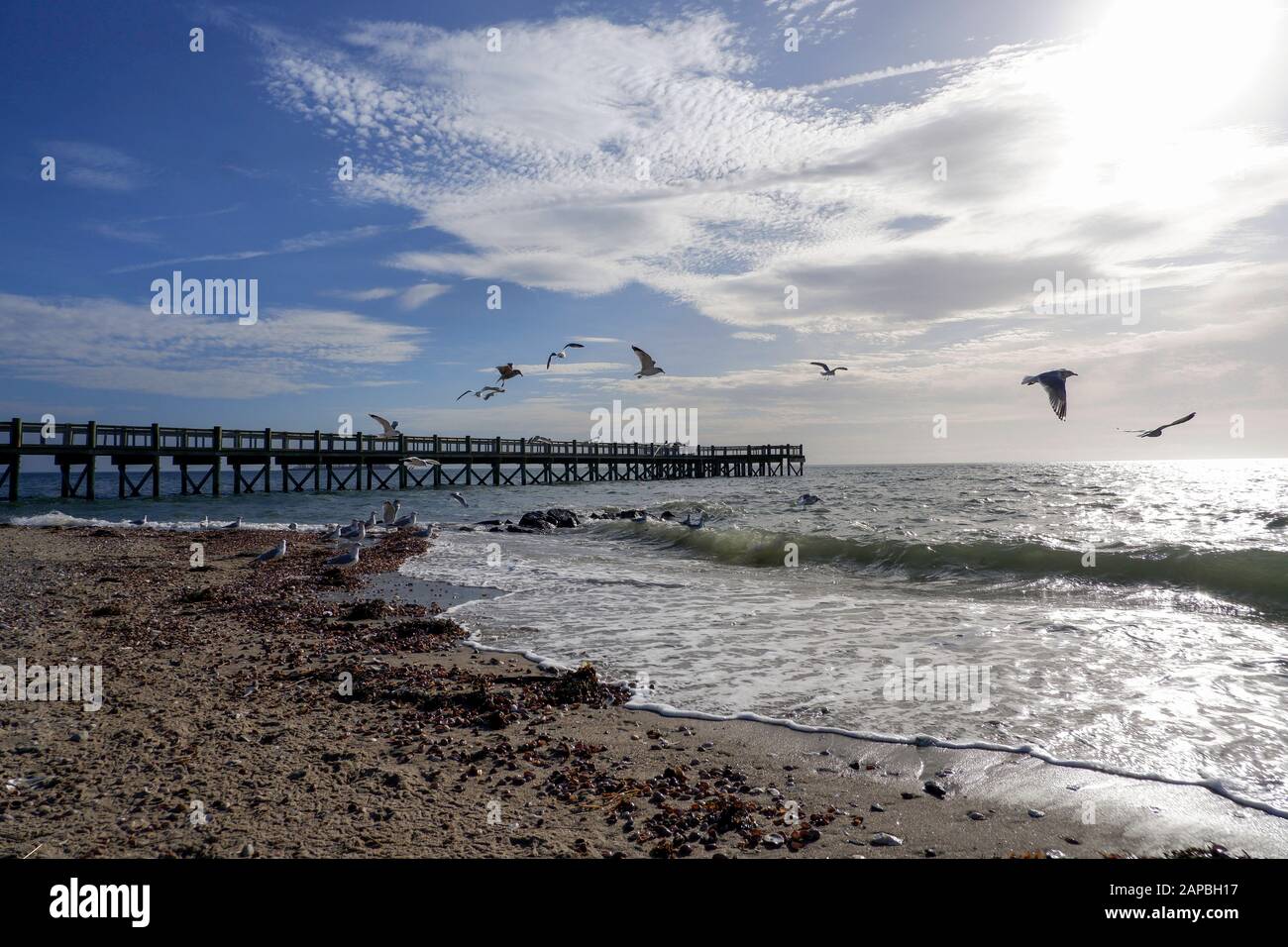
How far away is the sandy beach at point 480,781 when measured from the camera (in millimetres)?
3484

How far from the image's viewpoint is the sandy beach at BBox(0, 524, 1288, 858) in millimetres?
3484

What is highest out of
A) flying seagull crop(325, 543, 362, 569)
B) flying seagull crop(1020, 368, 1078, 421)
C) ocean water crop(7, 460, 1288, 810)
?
flying seagull crop(1020, 368, 1078, 421)

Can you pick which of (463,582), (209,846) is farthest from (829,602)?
(209,846)

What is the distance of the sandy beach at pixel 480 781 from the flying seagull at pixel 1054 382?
804 centimetres

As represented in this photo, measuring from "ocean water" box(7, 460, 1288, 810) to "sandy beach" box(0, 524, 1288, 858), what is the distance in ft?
1.92

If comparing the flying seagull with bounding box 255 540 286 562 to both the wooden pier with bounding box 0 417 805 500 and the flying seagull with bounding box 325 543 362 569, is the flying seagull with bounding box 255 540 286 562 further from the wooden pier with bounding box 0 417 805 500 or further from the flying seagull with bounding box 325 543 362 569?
the wooden pier with bounding box 0 417 805 500

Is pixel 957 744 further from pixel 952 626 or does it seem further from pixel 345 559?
pixel 345 559

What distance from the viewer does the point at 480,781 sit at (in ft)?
13.8

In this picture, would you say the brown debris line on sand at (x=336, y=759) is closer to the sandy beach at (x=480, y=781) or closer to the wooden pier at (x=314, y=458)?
the sandy beach at (x=480, y=781)

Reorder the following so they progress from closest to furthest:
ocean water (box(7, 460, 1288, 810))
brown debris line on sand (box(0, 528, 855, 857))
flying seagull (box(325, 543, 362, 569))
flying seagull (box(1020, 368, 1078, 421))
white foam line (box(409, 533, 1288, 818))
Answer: brown debris line on sand (box(0, 528, 855, 857)) < white foam line (box(409, 533, 1288, 818)) < ocean water (box(7, 460, 1288, 810)) < flying seagull (box(1020, 368, 1078, 421)) < flying seagull (box(325, 543, 362, 569))

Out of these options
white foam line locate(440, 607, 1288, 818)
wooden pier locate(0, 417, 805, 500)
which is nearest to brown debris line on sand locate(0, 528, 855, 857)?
white foam line locate(440, 607, 1288, 818)

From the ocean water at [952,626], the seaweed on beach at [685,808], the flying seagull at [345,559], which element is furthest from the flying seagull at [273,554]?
the seaweed on beach at [685,808]
